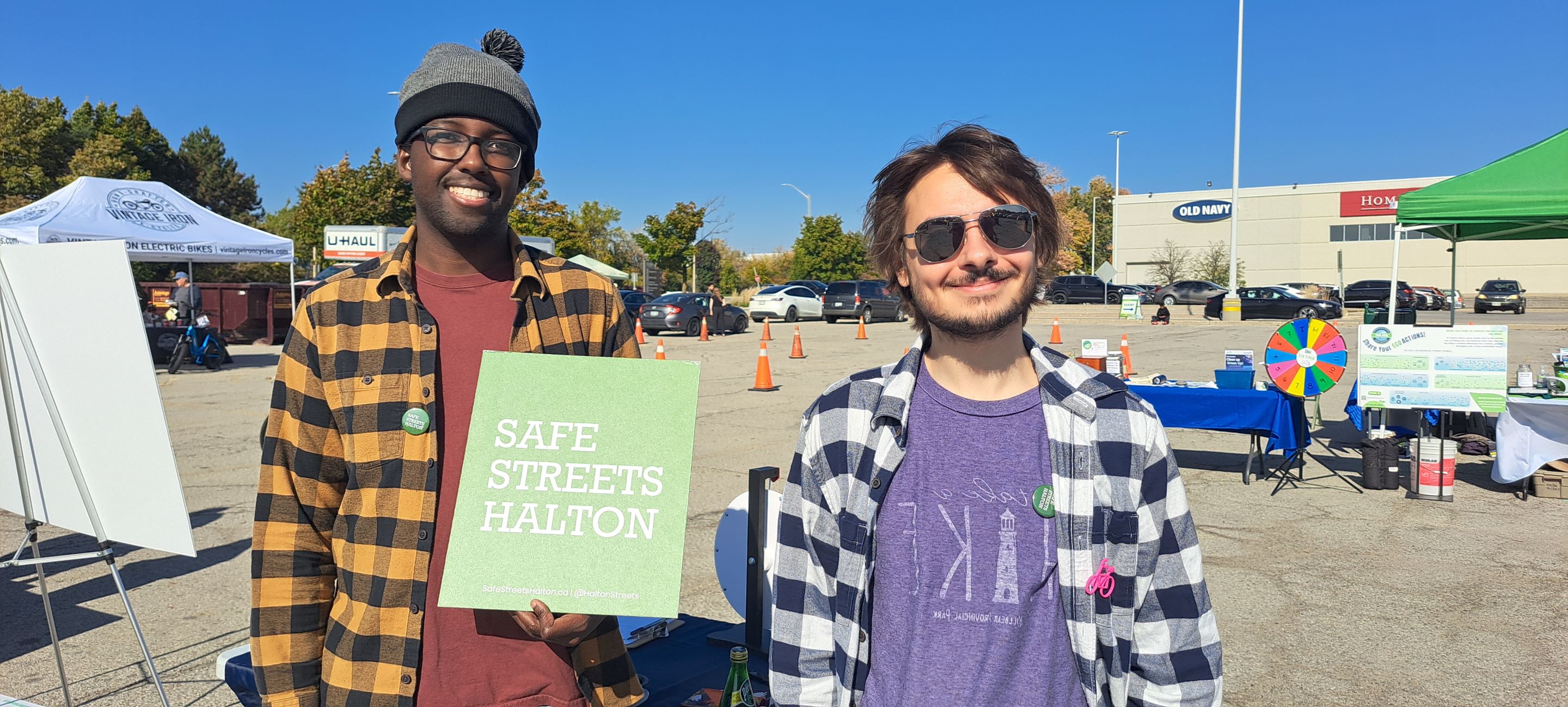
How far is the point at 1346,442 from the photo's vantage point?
10.4 metres

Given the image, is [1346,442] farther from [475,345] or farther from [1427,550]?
[475,345]

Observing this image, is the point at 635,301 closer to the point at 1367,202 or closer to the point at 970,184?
the point at 970,184

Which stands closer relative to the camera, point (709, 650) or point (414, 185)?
point (414, 185)

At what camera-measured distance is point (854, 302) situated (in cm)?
3191

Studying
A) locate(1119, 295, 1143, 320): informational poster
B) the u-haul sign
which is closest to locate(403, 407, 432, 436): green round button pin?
the u-haul sign

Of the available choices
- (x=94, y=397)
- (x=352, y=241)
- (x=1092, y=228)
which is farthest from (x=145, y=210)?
(x=1092, y=228)

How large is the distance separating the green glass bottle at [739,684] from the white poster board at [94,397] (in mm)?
1799

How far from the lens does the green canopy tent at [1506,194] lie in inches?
314

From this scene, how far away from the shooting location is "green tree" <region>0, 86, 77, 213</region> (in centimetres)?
4144

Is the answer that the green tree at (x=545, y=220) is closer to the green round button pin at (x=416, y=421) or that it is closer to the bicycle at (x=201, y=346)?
the bicycle at (x=201, y=346)

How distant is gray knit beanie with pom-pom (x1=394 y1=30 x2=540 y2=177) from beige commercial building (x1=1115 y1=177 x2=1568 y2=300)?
6298 cm

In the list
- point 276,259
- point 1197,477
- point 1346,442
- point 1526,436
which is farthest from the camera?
point 276,259

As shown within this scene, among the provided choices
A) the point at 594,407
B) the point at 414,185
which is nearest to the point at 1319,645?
the point at 594,407

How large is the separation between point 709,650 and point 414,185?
191 centimetres
